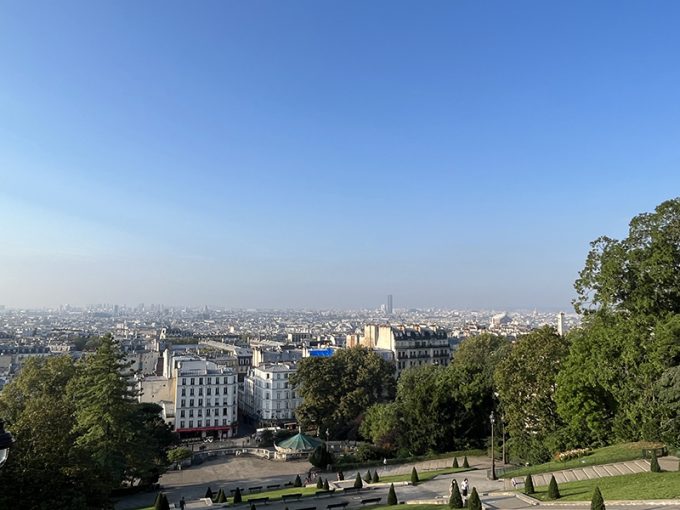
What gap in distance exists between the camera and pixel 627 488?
22781mm

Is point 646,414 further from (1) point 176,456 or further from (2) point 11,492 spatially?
(1) point 176,456

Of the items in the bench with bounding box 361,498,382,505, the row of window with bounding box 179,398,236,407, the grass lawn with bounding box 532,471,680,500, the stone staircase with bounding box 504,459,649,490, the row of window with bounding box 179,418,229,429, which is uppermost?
the grass lawn with bounding box 532,471,680,500

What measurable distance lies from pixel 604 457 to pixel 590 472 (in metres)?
2.17

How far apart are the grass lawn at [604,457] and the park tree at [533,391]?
17.9 feet

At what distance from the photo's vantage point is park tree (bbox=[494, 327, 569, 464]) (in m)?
38.3

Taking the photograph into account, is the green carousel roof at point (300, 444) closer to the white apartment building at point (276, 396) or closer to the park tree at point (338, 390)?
the park tree at point (338, 390)

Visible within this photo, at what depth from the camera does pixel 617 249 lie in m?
30.3

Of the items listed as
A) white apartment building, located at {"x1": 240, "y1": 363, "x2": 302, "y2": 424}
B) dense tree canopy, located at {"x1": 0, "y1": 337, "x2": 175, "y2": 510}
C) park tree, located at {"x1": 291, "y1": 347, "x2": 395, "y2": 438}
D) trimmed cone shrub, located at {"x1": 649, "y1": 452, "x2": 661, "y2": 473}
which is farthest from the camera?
white apartment building, located at {"x1": 240, "y1": 363, "x2": 302, "y2": 424}

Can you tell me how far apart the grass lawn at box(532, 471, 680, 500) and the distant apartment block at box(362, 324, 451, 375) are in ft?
198

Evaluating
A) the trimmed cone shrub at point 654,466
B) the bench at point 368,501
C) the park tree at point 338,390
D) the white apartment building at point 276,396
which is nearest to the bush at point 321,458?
the park tree at point 338,390

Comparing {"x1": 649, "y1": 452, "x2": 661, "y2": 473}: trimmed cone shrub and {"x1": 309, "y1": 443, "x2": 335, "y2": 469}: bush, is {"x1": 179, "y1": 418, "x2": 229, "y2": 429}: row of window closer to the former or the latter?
{"x1": 309, "y1": 443, "x2": 335, "y2": 469}: bush

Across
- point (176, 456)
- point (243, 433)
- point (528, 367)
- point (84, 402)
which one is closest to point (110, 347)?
point (84, 402)

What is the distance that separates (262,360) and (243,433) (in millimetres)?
17915

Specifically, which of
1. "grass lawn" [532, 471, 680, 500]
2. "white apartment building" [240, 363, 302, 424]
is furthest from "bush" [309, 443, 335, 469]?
"white apartment building" [240, 363, 302, 424]
